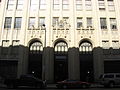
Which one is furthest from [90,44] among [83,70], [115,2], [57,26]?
[115,2]

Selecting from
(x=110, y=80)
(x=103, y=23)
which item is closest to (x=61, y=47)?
(x=103, y=23)

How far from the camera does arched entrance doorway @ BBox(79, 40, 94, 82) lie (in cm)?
3197

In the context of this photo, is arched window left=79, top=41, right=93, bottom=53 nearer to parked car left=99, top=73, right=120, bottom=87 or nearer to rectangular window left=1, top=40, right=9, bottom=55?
parked car left=99, top=73, right=120, bottom=87

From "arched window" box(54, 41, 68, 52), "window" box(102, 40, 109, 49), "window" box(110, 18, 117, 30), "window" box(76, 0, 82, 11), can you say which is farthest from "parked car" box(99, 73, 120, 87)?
"window" box(76, 0, 82, 11)

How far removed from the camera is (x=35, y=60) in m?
32.2

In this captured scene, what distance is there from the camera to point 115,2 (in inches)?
1372

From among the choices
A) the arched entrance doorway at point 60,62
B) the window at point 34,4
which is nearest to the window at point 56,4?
the window at point 34,4

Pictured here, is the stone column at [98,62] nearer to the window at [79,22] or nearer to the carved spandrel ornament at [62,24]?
the window at [79,22]

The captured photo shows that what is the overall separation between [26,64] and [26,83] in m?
8.84

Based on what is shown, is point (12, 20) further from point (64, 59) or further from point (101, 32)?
point (101, 32)

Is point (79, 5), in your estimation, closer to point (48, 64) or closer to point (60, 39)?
point (60, 39)

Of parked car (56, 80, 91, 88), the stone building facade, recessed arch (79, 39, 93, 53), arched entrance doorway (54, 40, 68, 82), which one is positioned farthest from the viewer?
recessed arch (79, 39, 93, 53)

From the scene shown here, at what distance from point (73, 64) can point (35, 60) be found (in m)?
7.22

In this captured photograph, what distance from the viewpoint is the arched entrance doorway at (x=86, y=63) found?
32.0 meters
